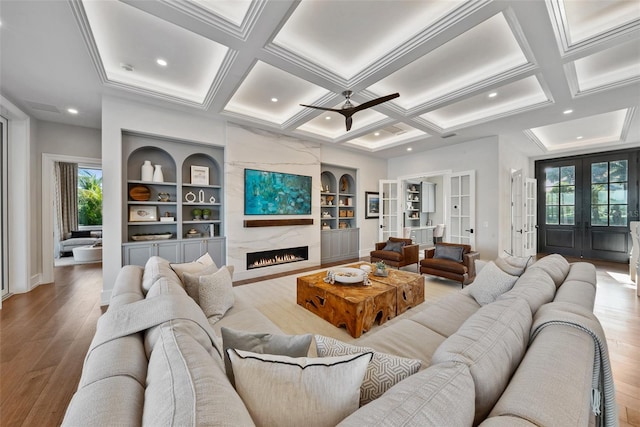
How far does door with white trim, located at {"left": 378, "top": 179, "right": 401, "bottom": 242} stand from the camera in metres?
6.86

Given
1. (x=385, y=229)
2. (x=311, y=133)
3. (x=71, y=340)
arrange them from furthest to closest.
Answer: (x=385, y=229) < (x=311, y=133) < (x=71, y=340)

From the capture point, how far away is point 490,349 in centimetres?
92

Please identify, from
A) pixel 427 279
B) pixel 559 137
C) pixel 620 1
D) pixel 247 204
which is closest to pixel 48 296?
pixel 247 204

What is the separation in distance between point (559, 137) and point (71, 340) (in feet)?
30.3

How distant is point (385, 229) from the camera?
6.89 meters

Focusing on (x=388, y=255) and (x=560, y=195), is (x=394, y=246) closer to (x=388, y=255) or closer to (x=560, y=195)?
(x=388, y=255)

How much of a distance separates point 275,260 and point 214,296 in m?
3.34

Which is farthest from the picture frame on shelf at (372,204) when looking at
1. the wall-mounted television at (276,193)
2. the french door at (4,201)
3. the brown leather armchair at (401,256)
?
the french door at (4,201)

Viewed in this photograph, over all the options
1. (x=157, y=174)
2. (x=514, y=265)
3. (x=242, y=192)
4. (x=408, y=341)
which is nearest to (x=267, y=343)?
(x=408, y=341)

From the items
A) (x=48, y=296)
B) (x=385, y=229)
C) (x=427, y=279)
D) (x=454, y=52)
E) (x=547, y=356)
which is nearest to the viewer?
(x=547, y=356)

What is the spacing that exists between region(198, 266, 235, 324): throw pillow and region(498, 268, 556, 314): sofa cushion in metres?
1.99

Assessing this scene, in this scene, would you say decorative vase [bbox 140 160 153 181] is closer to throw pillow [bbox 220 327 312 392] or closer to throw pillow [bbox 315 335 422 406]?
throw pillow [bbox 220 327 312 392]

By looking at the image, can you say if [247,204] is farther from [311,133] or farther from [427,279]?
[427,279]

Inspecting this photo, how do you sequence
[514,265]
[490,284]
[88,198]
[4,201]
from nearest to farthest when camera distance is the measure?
[490,284] < [514,265] < [4,201] < [88,198]
